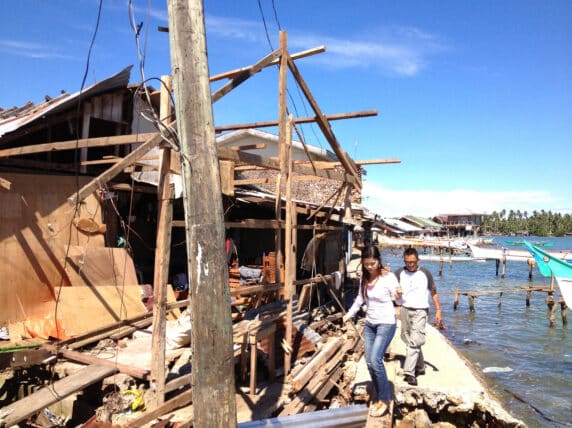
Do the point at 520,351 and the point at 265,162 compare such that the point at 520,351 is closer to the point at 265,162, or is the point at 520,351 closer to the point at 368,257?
the point at 368,257

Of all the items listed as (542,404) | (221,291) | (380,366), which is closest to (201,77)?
(221,291)

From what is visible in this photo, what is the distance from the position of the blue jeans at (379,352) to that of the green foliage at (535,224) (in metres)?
118

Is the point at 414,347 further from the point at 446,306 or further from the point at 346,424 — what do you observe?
the point at 446,306

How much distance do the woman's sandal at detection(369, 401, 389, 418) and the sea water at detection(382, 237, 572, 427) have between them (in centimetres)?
554

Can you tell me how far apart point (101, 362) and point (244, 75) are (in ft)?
14.5

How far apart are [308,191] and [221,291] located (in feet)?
47.0

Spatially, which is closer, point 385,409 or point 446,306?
point 385,409

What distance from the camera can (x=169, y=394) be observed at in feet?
16.3

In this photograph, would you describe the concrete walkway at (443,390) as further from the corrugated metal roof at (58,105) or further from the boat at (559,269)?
the boat at (559,269)

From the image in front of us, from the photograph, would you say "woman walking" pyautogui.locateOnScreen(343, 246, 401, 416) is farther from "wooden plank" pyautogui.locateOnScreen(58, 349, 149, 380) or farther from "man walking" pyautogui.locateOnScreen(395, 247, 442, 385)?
"wooden plank" pyautogui.locateOnScreen(58, 349, 149, 380)

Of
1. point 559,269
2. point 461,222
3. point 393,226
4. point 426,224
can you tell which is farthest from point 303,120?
point 461,222

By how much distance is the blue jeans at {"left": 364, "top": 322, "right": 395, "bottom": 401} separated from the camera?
505 centimetres

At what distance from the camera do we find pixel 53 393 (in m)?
4.75

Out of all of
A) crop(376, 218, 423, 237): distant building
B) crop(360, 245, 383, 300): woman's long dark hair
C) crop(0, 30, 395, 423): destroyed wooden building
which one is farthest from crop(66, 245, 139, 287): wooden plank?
crop(376, 218, 423, 237): distant building
